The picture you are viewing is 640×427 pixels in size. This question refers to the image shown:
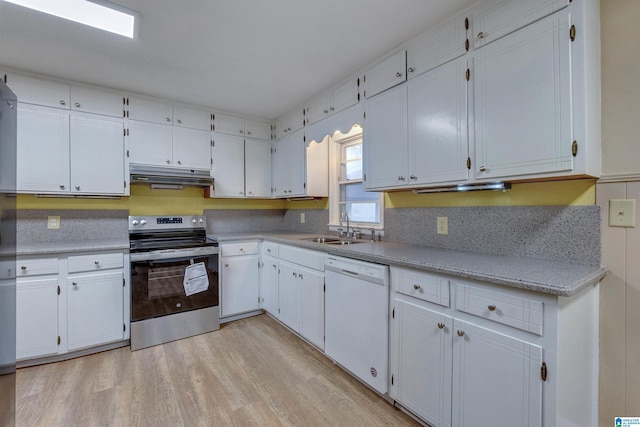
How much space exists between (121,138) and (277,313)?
233 cm

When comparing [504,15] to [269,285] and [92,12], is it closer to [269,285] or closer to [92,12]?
[92,12]

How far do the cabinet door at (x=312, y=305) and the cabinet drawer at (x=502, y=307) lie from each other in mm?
1193

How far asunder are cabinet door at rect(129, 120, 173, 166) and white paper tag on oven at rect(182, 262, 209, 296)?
115 centimetres

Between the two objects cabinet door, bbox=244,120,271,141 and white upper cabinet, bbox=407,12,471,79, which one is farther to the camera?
cabinet door, bbox=244,120,271,141

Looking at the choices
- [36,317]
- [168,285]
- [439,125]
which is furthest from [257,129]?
[36,317]

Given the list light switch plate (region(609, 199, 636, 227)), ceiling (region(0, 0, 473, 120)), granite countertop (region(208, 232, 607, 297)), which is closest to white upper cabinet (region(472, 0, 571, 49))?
ceiling (region(0, 0, 473, 120))

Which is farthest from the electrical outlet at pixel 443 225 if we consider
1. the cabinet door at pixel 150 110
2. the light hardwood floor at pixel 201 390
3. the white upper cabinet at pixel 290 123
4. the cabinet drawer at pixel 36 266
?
the cabinet drawer at pixel 36 266

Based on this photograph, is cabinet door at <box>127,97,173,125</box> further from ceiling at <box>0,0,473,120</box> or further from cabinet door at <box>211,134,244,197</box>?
cabinet door at <box>211,134,244,197</box>

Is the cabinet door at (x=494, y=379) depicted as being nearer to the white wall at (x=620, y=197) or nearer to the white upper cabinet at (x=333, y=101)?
the white wall at (x=620, y=197)

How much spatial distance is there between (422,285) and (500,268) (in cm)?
38

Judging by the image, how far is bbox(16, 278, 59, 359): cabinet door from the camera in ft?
7.24

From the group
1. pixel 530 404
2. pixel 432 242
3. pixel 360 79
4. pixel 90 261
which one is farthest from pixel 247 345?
pixel 360 79

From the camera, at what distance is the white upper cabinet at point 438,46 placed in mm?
1713

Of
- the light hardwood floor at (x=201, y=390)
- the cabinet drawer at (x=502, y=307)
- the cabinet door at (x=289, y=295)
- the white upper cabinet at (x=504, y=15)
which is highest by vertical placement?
the white upper cabinet at (x=504, y=15)
